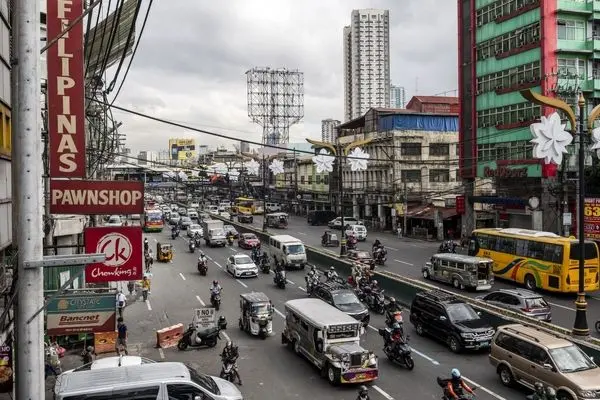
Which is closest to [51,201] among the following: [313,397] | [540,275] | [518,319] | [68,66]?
[68,66]

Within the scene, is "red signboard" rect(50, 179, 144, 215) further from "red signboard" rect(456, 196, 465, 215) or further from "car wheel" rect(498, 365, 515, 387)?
"red signboard" rect(456, 196, 465, 215)

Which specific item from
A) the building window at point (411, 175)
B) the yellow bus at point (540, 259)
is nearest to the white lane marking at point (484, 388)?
the yellow bus at point (540, 259)

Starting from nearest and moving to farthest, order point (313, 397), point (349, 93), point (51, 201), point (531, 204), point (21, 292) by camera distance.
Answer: point (21, 292)
point (51, 201)
point (313, 397)
point (531, 204)
point (349, 93)

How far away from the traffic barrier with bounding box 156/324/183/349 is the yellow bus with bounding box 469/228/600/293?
18.7 meters

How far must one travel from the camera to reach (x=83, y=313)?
14.0 meters

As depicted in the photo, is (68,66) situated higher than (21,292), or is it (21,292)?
(68,66)

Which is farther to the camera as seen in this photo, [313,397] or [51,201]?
[313,397]

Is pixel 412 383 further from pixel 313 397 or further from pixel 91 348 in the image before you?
pixel 91 348

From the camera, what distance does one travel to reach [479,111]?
52.4m

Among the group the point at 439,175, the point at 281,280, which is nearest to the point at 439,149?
the point at 439,175

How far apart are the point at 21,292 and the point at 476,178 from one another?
52448 millimetres

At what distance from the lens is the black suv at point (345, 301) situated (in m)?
23.9

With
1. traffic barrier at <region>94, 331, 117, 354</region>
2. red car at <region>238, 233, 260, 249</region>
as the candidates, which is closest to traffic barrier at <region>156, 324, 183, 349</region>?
traffic barrier at <region>94, 331, 117, 354</region>

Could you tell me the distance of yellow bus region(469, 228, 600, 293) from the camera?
1137 inches
